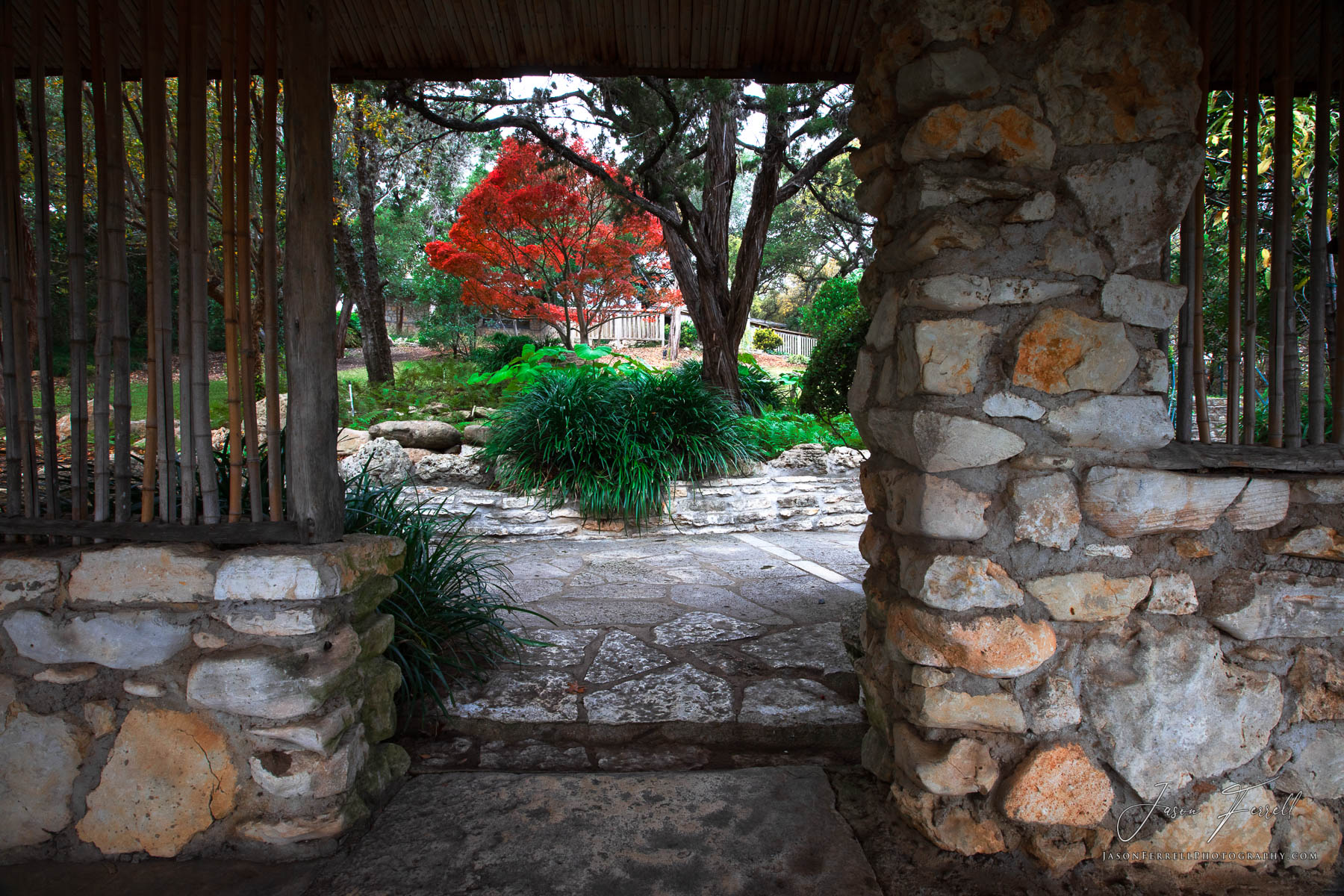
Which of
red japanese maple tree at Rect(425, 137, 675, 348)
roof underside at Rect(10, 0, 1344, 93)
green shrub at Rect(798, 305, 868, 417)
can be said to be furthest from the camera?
red japanese maple tree at Rect(425, 137, 675, 348)

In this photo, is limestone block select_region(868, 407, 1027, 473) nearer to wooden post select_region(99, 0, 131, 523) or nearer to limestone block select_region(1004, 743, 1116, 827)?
limestone block select_region(1004, 743, 1116, 827)

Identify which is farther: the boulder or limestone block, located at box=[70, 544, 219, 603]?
the boulder

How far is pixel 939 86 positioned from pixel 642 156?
4.70m

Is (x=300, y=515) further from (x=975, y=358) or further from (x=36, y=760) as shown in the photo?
(x=975, y=358)

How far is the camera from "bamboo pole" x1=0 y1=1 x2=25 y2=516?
1.74 meters

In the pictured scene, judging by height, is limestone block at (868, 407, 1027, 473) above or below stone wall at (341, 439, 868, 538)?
above

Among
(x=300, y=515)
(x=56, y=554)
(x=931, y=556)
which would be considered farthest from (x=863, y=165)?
(x=56, y=554)

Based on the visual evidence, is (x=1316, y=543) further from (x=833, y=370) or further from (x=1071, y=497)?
(x=833, y=370)

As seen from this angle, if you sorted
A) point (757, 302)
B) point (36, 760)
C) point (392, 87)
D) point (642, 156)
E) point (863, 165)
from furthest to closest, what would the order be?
point (757, 302) → point (642, 156) → point (392, 87) → point (863, 165) → point (36, 760)

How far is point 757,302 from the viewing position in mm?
24844

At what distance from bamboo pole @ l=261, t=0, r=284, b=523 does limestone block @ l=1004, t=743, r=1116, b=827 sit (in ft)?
5.94

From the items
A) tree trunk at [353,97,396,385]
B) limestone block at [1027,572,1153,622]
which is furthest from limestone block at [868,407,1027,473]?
tree trunk at [353,97,396,385]

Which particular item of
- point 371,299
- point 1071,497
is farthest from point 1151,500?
point 371,299

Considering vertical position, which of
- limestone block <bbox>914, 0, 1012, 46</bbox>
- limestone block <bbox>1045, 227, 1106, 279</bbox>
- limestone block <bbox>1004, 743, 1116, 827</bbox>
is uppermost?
limestone block <bbox>914, 0, 1012, 46</bbox>
